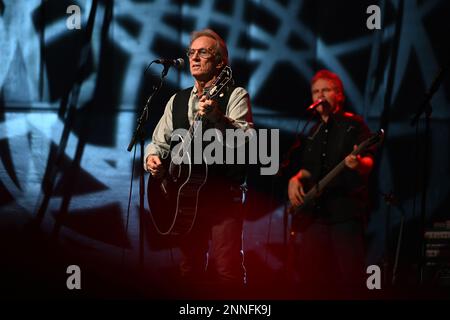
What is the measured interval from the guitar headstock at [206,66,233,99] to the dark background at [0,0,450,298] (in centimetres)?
148

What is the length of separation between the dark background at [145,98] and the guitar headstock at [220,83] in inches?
58.4

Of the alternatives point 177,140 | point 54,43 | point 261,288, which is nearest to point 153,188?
point 177,140

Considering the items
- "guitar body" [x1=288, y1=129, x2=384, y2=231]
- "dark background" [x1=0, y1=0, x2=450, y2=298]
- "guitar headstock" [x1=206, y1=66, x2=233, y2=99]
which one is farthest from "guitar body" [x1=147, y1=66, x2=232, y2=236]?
"dark background" [x1=0, y1=0, x2=450, y2=298]

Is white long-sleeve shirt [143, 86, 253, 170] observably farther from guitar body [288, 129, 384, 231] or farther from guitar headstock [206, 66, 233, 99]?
guitar body [288, 129, 384, 231]

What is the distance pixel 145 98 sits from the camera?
5594mm

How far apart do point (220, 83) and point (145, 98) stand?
5.41ft

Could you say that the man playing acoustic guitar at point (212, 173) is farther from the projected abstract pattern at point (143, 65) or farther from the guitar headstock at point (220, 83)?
the projected abstract pattern at point (143, 65)

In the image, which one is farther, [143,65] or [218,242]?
[143,65]

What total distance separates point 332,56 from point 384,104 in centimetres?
59

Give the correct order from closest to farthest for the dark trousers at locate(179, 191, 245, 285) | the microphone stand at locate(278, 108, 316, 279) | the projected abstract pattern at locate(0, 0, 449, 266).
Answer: the dark trousers at locate(179, 191, 245, 285) < the microphone stand at locate(278, 108, 316, 279) < the projected abstract pattern at locate(0, 0, 449, 266)

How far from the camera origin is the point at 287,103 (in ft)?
18.4

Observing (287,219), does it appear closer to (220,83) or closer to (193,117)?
(193,117)

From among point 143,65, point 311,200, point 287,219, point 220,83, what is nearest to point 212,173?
point 220,83

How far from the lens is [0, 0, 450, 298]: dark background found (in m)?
5.58
